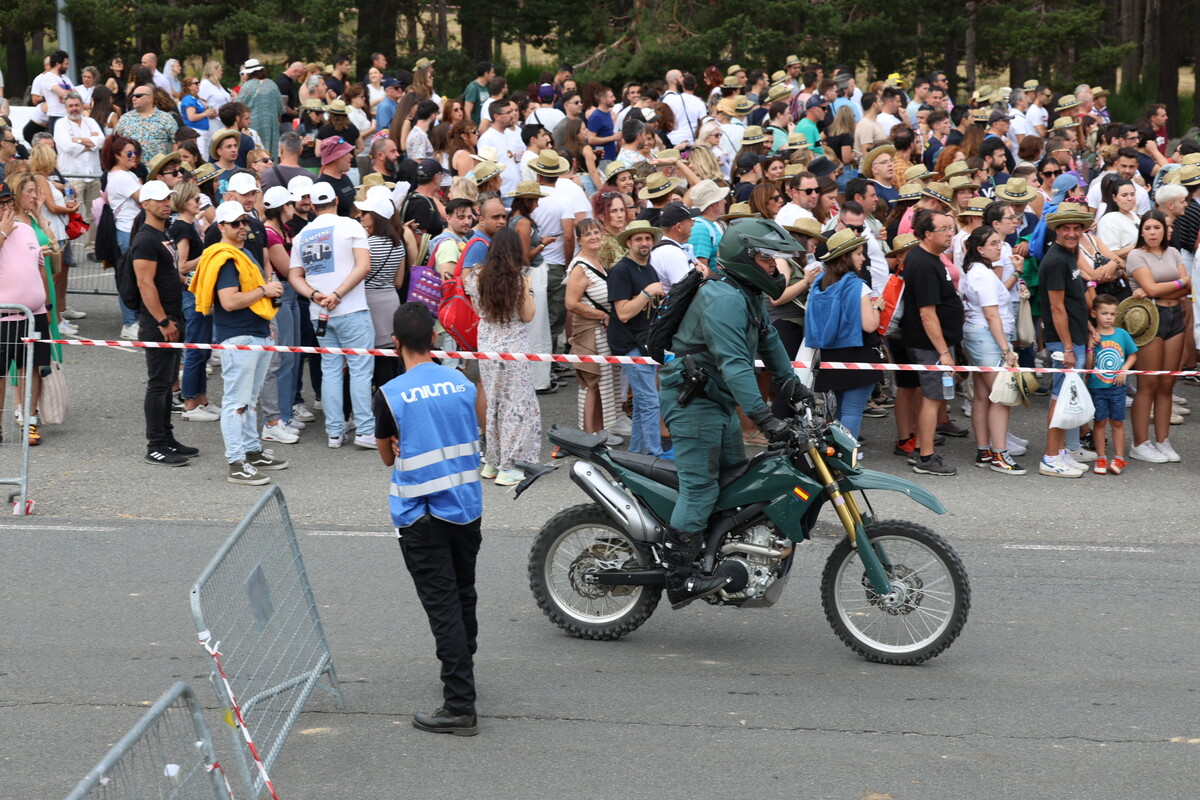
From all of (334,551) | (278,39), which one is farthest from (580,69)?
(334,551)

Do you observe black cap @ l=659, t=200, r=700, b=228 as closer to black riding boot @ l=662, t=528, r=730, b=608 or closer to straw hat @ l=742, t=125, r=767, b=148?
black riding boot @ l=662, t=528, r=730, b=608

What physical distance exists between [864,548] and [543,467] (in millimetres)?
1635

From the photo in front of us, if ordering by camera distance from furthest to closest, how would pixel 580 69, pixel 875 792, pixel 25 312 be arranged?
pixel 580 69, pixel 25 312, pixel 875 792

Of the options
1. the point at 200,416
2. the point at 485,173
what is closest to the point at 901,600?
the point at 485,173

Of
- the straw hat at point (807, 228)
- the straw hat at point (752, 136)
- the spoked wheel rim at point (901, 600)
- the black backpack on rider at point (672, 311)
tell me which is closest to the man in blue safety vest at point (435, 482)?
the black backpack on rider at point (672, 311)

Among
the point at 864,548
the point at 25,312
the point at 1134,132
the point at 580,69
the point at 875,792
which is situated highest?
the point at 580,69

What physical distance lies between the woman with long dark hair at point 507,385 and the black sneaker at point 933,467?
2.90m

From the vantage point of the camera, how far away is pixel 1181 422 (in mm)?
12062

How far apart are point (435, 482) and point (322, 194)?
5201 mm

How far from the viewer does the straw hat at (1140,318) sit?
1078 cm

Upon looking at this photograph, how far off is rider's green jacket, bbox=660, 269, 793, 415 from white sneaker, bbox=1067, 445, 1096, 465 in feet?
15.2

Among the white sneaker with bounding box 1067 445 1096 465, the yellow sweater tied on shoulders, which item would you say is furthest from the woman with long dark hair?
the white sneaker with bounding box 1067 445 1096 465

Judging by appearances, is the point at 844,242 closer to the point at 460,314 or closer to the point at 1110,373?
the point at 1110,373

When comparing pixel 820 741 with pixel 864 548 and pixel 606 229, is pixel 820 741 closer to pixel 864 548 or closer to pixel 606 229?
pixel 864 548
